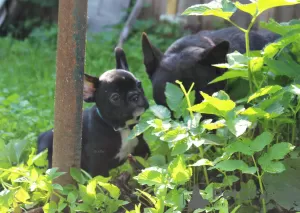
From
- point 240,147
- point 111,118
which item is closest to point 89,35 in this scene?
point 111,118

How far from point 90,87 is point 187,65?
49 centimetres

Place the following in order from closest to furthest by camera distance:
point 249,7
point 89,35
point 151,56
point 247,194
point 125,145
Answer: point 249,7 → point 247,194 → point 125,145 → point 151,56 → point 89,35

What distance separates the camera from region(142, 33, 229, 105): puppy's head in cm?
295

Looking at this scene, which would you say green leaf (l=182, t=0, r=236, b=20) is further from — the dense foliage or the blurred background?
the blurred background

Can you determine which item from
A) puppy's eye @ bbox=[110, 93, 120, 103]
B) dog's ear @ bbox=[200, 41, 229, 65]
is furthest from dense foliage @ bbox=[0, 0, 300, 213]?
puppy's eye @ bbox=[110, 93, 120, 103]

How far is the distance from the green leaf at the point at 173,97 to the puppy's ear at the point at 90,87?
1.67 feet

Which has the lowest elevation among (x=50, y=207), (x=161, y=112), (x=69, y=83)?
(x=50, y=207)

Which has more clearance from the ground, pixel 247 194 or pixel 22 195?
pixel 247 194

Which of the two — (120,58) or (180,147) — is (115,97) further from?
(180,147)

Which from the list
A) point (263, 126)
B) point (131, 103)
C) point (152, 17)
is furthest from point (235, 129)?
point (152, 17)

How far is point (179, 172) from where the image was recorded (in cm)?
212

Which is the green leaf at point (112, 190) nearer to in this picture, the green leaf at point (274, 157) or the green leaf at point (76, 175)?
the green leaf at point (76, 175)

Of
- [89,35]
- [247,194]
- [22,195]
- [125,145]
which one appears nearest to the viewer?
[247,194]

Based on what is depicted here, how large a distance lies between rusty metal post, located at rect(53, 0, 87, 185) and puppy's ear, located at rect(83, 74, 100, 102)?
48 centimetres
